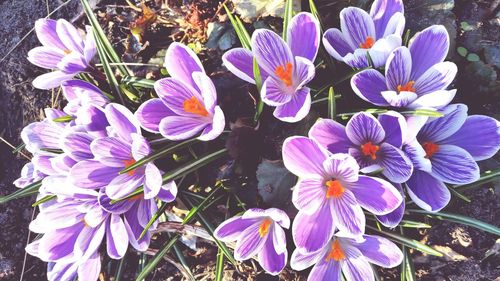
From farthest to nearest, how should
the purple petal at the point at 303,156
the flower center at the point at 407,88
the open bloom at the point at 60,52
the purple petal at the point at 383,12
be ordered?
the open bloom at the point at 60,52, the purple petal at the point at 383,12, the flower center at the point at 407,88, the purple petal at the point at 303,156

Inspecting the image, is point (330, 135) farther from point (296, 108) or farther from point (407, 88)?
point (407, 88)

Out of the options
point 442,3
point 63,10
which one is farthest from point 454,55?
point 63,10

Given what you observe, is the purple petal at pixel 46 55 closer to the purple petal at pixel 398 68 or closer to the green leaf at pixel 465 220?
the purple petal at pixel 398 68

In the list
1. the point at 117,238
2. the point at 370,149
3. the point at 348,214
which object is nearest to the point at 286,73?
the point at 370,149

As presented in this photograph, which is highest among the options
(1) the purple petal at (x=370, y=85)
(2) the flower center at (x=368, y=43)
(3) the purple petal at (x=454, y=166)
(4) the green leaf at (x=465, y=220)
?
(2) the flower center at (x=368, y=43)

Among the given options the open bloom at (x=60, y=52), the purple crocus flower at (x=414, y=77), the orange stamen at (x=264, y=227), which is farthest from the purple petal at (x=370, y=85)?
the open bloom at (x=60, y=52)

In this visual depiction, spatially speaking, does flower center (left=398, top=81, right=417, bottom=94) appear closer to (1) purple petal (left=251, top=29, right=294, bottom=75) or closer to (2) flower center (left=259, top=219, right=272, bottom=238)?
(1) purple petal (left=251, top=29, right=294, bottom=75)

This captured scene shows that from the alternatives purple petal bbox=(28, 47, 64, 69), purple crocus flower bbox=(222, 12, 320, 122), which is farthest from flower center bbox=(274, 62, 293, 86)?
purple petal bbox=(28, 47, 64, 69)
